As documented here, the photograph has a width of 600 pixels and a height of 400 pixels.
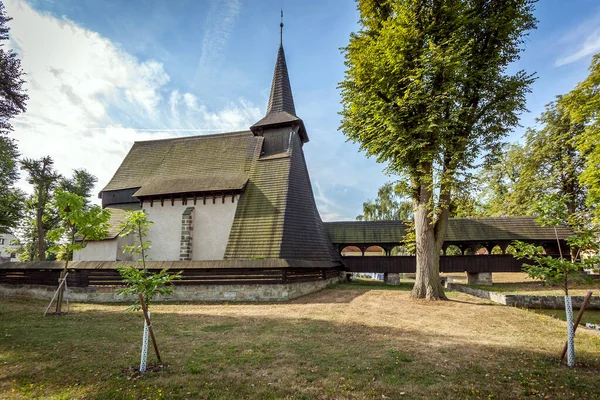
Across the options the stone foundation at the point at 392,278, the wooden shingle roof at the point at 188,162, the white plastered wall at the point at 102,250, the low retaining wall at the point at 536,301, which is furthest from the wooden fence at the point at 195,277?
the stone foundation at the point at 392,278

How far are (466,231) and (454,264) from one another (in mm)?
2760

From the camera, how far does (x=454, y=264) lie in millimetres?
20547

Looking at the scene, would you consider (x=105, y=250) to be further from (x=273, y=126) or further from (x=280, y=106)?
(x=280, y=106)

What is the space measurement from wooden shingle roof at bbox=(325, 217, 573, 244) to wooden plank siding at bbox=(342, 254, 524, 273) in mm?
1354

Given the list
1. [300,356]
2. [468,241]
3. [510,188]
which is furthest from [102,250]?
[510,188]

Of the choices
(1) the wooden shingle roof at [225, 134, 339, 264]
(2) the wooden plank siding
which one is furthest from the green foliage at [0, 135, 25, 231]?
(2) the wooden plank siding

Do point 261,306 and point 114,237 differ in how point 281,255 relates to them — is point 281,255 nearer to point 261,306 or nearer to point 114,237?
point 261,306

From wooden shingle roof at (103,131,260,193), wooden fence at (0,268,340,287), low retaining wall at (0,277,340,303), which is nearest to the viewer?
low retaining wall at (0,277,340,303)

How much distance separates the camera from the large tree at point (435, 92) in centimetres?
1076

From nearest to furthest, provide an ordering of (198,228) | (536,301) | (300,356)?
(300,356), (536,301), (198,228)

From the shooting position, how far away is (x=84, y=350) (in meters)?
5.55

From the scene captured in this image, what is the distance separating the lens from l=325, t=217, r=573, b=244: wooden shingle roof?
20516mm

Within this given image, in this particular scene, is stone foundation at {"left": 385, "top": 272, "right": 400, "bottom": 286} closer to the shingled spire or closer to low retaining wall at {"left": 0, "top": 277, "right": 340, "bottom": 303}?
low retaining wall at {"left": 0, "top": 277, "right": 340, "bottom": 303}

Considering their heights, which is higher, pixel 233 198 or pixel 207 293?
pixel 233 198
